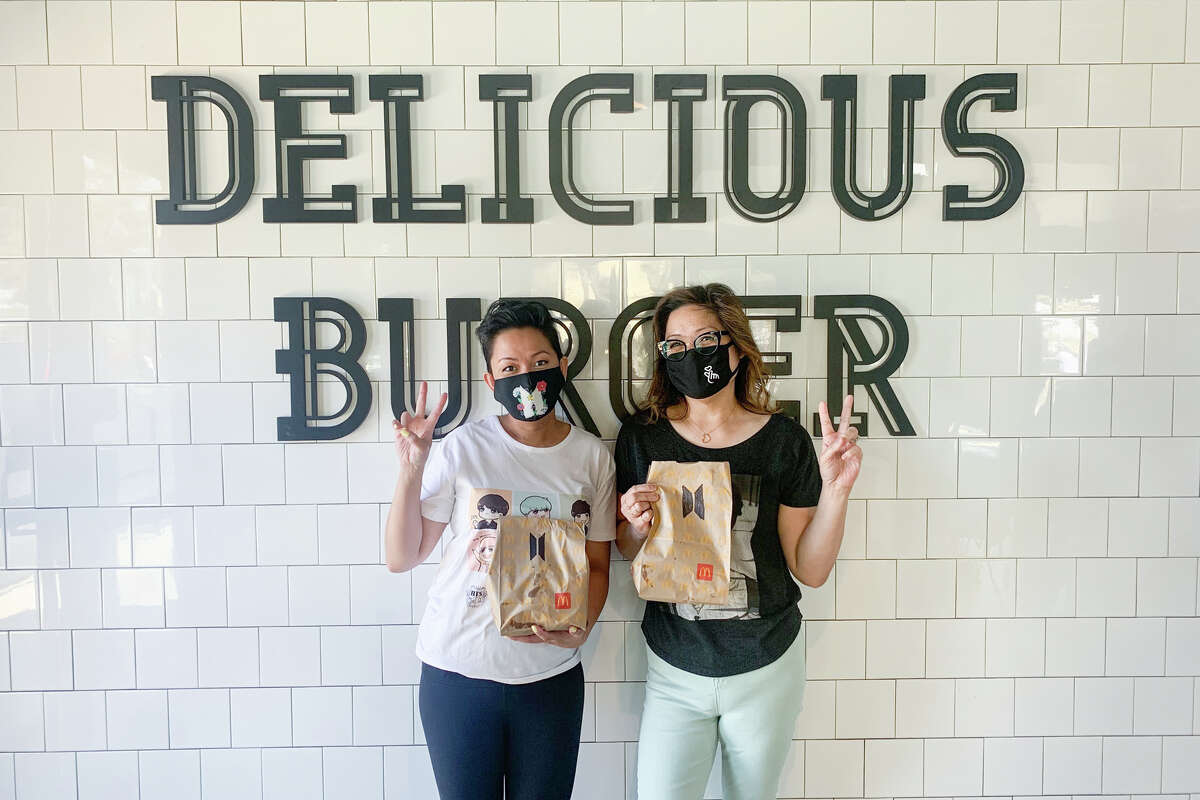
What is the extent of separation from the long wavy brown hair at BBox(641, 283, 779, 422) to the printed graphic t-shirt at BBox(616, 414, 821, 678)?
10cm

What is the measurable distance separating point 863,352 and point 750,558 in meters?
0.65

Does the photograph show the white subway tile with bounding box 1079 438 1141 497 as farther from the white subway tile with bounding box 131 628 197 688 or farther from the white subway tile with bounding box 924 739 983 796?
the white subway tile with bounding box 131 628 197 688

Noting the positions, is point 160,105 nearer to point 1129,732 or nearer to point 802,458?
point 802,458

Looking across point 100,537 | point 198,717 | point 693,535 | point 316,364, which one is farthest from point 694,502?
point 100,537

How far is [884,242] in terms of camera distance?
6.25 ft

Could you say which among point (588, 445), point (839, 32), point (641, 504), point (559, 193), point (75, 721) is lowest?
point (75, 721)

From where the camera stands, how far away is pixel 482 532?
1.62 meters

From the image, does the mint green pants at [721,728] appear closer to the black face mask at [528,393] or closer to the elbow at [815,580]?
the elbow at [815,580]

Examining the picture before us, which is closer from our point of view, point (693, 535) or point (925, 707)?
point (693, 535)

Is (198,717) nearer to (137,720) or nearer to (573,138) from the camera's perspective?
(137,720)

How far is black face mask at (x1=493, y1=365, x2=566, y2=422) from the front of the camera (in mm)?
1638

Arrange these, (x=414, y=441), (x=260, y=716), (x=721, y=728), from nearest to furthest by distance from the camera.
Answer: (x=414, y=441) < (x=721, y=728) < (x=260, y=716)

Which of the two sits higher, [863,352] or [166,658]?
[863,352]

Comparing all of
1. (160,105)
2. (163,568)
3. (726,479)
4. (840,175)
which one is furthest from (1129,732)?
(160,105)
